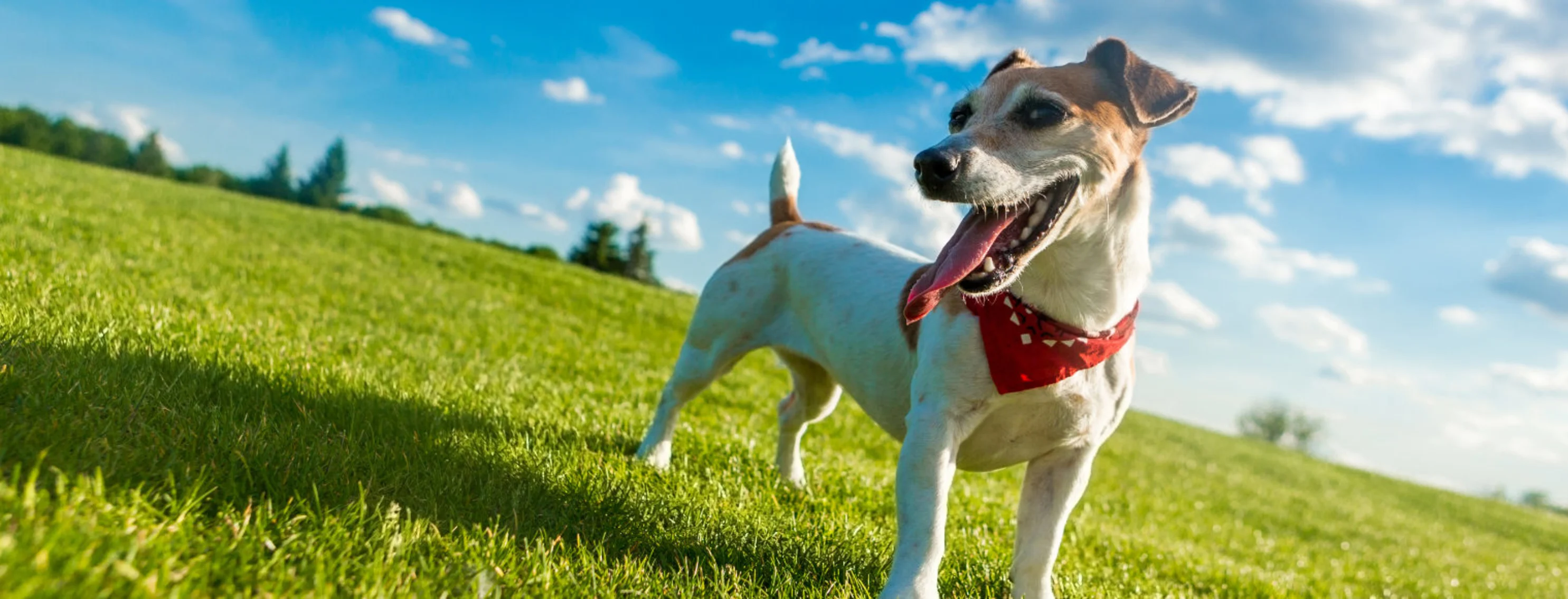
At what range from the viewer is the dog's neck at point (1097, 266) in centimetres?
319

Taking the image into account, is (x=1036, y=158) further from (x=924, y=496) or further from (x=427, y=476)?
(x=427, y=476)

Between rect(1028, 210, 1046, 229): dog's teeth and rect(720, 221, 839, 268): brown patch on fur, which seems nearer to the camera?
rect(1028, 210, 1046, 229): dog's teeth

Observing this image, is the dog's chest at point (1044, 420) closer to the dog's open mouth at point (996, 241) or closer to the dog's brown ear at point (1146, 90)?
the dog's open mouth at point (996, 241)

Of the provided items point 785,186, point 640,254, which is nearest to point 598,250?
point 640,254

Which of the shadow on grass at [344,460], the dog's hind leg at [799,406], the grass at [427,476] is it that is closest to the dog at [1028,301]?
the grass at [427,476]

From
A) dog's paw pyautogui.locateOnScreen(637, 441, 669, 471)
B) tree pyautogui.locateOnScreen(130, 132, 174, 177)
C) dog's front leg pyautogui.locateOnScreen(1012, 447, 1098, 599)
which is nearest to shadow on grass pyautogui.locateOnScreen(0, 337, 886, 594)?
dog's paw pyautogui.locateOnScreen(637, 441, 669, 471)

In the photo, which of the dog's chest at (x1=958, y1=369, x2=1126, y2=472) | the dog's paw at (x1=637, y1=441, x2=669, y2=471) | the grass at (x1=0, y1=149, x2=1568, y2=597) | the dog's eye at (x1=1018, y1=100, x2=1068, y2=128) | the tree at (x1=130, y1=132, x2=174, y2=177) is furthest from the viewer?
the tree at (x1=130, y1=132, x2=174, y2=177)

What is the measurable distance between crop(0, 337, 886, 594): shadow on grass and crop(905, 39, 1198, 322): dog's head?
1.26 metres

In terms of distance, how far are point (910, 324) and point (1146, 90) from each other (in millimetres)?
1254

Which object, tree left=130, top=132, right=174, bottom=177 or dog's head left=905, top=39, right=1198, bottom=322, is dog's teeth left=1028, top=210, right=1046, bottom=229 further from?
tree left=130, top=132, right=174, bottom=177

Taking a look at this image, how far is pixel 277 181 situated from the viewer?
104250mm

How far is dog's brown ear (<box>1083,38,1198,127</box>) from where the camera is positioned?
3.24 m

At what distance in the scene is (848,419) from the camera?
10000mm

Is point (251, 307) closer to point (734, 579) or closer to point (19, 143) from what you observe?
point (734, 579)
